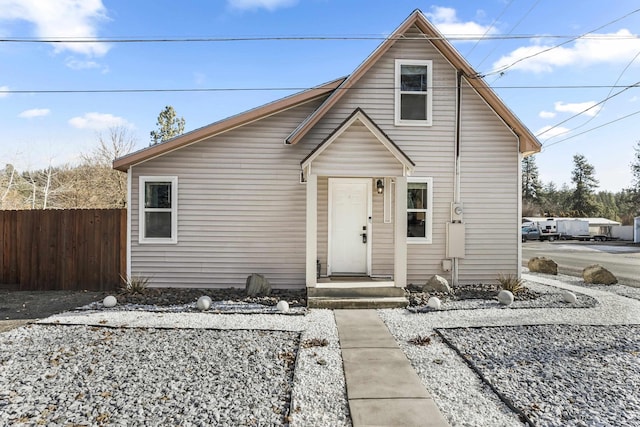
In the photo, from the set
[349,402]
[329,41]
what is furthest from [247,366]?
Result: [329,41]

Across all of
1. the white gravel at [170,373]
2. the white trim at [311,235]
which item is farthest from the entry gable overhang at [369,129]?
the white gravel at [170,373]

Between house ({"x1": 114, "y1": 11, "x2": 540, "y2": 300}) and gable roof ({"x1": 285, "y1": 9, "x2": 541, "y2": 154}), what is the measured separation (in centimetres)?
3

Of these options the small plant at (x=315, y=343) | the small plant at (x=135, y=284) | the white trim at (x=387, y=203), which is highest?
the white trim at (x=387, y=203)

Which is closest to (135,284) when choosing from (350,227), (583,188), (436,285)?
(350,227)

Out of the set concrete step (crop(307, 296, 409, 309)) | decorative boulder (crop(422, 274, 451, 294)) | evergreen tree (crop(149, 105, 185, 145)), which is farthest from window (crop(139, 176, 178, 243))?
evergreen tree (crop(149, 105, 185, 145))

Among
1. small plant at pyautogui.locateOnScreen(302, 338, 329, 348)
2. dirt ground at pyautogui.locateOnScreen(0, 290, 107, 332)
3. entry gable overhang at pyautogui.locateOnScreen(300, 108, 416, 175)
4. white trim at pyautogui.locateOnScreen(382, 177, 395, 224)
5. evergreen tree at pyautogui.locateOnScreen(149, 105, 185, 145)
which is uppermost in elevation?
evergreen tree at pyautogui.locateOnScreen(149, 105, 185, 145)

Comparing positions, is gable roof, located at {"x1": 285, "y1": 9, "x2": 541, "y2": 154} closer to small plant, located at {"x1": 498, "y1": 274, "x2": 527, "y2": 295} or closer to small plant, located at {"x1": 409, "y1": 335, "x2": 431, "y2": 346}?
small plant, located at {"x1": 498, "y1": 274, "x2": 527, "y2": 295}

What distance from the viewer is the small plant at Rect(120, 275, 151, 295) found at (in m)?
8.03

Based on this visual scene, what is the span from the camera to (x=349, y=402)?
3486 millimetres

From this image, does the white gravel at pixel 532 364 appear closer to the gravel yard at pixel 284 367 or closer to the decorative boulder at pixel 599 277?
the gravel yard at pixel 284 367

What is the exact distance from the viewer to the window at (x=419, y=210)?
890cm

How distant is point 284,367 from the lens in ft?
13.9

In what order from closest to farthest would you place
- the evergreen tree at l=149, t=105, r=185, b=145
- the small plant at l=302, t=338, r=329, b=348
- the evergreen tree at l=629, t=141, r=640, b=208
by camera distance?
1. the small plant at l=302, t=338, r=329, b=348
2. the evergreen tree at l=149, t=105, r=185, b=145
3. the evergreen tree at l=629, t=141, r=640, b=208

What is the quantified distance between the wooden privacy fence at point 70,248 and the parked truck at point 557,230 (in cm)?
3843
